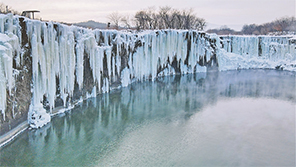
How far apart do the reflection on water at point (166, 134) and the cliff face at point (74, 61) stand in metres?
0.99

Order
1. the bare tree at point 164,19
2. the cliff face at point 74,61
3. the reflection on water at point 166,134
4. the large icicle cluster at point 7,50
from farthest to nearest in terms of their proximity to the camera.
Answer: the bare tree at point 164,19 < the cliff face at point 74,61 < the large icicle cluster at point 7,50 < the reflection on water at point 166,134

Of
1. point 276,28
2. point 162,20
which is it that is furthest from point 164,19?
point 276,28

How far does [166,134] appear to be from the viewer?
907 centimetres

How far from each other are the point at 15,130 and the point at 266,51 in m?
29.1

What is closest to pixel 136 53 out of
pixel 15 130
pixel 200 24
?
pixel 15 130

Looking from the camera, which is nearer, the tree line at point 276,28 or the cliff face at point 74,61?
the cliff face at point 74,61

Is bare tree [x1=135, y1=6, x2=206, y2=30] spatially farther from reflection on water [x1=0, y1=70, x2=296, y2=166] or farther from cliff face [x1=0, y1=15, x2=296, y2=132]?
reflection on water [x1=0, y1=70, x2=296, y2=166]

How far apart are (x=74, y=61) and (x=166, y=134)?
589 cm

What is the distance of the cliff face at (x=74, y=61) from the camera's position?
8.30 m

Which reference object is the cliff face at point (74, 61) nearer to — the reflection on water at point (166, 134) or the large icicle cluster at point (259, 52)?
the reflection on water at point (166, 134)

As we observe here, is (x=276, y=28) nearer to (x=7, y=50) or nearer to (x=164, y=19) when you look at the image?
(x=164, y=19)

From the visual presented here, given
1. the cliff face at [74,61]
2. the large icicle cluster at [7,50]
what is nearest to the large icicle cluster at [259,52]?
the cliff face at [74,61]

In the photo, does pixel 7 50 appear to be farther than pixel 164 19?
No

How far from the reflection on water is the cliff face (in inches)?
39.0
